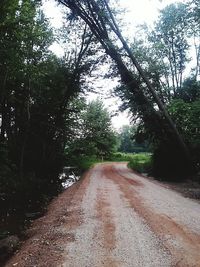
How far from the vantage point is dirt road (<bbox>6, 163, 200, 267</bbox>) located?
7.12 meters

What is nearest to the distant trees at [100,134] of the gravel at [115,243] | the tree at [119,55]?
the tree at [119,55]

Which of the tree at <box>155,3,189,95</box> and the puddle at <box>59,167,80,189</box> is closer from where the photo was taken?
the puddle at <box>59,167,80,189</box>

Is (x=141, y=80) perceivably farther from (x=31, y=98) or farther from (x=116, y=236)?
(x=116, y=236)

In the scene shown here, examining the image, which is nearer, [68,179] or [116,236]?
[116,236]

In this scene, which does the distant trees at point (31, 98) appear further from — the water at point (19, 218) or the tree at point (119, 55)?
the tree at point (119, 55)

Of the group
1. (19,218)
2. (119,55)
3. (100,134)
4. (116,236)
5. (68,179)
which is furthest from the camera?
(100,134)

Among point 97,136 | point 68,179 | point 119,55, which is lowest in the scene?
point 68,179

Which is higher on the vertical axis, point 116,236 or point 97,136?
point 97,136

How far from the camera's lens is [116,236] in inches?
344

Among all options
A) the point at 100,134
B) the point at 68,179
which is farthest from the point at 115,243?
the point at 100,134

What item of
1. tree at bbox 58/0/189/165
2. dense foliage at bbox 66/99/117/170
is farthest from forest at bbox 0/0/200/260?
dense foliage at bbox 66/99/117/170

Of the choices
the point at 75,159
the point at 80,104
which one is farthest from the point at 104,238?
the point at 75,159

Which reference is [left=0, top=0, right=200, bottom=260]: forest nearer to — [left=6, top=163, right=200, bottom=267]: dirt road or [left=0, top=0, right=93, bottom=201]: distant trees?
[left=0, top=0, right=93, bottom=201]: distant trees

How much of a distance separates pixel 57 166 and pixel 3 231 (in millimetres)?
19653
